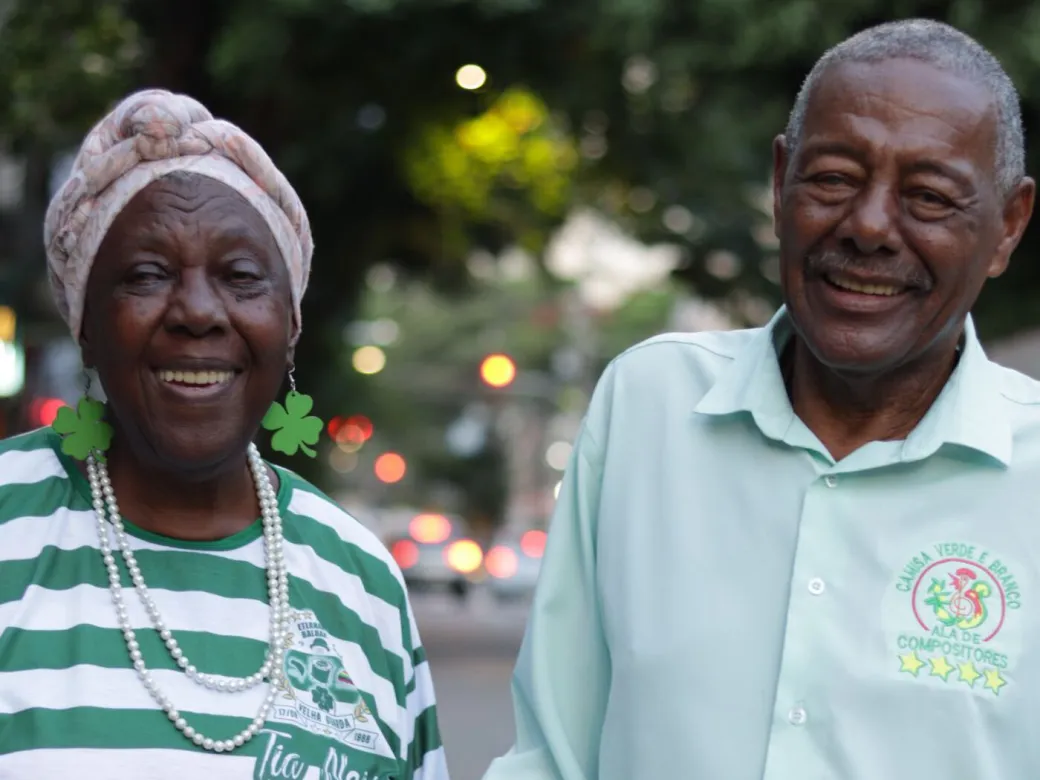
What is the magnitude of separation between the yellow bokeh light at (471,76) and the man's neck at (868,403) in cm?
1131

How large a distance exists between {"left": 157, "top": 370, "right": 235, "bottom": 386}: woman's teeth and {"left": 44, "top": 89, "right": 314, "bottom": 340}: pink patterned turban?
23 cm

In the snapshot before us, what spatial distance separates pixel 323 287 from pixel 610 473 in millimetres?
16233

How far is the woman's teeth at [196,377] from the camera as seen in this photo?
3102 millimetres

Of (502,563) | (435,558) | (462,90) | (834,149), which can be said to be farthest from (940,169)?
A: (435,558)

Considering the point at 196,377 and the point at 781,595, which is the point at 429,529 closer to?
the point at 196,377

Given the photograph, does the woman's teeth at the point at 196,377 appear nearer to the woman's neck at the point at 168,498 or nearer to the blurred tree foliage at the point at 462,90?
the woman's neck at the point at 168,498

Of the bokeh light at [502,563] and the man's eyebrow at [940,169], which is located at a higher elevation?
the man's eyebrow at [940,169]

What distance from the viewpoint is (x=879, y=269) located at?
2814mm

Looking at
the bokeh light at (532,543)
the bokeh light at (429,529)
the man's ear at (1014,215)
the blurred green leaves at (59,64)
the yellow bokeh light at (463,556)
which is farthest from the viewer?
the bokeh light at (532,543)

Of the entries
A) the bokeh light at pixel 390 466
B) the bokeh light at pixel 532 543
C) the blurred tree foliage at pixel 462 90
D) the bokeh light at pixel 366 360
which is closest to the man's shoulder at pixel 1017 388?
the blurred tree foliage at pixel 462 90

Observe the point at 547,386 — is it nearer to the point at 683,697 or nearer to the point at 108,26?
the point at 108,26

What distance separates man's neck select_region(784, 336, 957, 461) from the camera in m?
2.94

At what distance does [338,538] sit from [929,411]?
3.76 ft

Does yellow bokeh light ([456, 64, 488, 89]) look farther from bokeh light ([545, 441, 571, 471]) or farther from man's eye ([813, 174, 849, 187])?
bokeh light ([545, 441, 571, 471])
